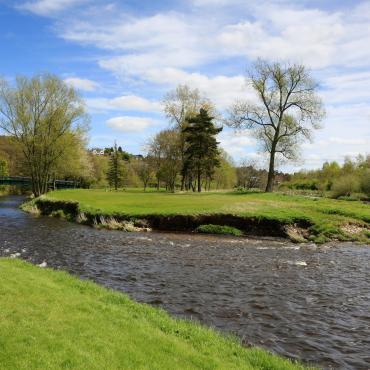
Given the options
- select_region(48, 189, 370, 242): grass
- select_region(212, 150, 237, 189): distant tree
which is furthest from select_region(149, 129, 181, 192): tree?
select_region(48, 189, 370, 242): grass

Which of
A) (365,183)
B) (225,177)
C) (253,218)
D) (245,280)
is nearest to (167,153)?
(365,183)

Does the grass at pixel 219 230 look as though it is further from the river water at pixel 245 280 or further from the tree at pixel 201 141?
the tree at pixel 201 141

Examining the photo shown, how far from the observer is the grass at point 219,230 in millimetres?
27094

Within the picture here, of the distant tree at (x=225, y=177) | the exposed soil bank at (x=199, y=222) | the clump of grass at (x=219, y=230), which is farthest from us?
the distant tree at (x=225, y=177)

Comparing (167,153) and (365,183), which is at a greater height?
(167,153)

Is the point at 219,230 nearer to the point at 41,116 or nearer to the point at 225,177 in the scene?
the point at 41,116

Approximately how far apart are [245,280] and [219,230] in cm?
1233

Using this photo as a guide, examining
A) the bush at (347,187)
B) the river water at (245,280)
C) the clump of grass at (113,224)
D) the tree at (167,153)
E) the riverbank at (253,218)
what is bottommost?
the river water at (245,280)

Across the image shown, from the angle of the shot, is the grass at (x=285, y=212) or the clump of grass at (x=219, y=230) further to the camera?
the clump of grass at (x=219, y=230)

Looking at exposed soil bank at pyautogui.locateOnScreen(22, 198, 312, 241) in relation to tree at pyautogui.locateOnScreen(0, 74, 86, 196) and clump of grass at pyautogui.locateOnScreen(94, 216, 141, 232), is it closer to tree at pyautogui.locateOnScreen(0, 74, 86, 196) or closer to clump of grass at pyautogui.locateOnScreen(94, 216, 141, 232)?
clump of grass at pyautogui.locateOnScreen(94, 216, 141, 232)

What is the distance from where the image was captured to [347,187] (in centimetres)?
6350

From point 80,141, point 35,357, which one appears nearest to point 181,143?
point 80,141

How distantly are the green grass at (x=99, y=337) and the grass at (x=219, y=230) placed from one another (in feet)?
54.2

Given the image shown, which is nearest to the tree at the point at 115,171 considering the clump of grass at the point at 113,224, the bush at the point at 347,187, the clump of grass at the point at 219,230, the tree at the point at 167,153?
the tree at the point at 167,153
